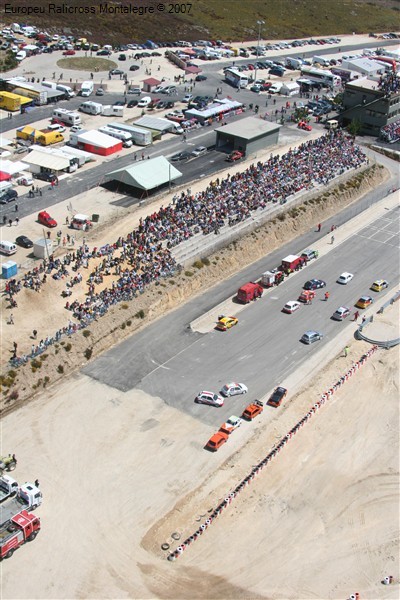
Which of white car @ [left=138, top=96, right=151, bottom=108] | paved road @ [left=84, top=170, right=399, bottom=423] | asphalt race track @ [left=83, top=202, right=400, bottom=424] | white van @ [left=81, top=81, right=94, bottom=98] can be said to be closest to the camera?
asphalt race track @ [left=83, top=202, right=400, bottom=424]

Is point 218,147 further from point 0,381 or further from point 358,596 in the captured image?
point 358,596

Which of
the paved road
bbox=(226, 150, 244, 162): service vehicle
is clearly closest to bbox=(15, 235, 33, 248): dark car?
the paved road

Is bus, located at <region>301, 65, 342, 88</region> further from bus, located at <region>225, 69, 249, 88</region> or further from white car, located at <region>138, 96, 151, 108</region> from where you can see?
white car, located at <region>138, 96, 151, 108</region>

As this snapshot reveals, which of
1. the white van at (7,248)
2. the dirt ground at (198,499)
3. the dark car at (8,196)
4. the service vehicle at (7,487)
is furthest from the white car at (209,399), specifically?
the dark car at (8,196)

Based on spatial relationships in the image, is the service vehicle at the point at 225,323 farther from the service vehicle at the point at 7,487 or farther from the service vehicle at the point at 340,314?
the service vehicle at the point at 7,487

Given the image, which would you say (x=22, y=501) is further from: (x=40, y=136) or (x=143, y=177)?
(x=40, y=136)

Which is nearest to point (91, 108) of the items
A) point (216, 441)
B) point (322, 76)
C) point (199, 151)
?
point (199, 151)

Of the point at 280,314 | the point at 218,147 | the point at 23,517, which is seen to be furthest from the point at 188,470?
the point at 218,147
